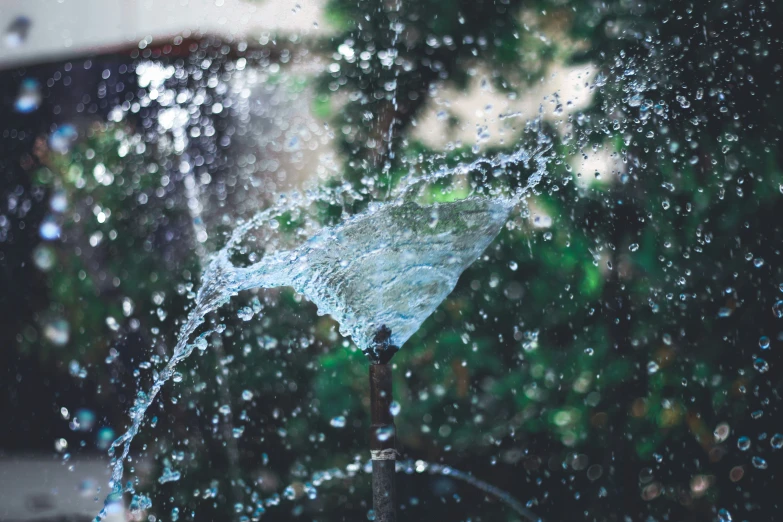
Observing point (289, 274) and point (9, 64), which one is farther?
point (9, 64)

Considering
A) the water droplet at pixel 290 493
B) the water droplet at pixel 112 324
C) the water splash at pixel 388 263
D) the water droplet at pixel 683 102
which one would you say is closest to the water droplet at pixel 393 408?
the water splash at pixel 388 263

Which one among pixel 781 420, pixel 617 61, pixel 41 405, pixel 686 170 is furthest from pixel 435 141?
pixel 41 405

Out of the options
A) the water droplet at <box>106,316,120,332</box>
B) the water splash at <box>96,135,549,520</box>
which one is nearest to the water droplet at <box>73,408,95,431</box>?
the water droplet at <box>106,316,120,332</box>

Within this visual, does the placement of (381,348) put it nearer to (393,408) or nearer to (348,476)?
(393,408)

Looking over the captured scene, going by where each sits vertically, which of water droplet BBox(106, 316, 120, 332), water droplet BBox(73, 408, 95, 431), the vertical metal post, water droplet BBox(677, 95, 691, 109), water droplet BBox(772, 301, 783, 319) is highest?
water droplet BBox(106, 316, 120, 332)

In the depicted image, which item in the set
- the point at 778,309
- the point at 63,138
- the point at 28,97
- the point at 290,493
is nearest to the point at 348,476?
the point at 290,493

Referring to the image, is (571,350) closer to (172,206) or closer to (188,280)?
(188,280)

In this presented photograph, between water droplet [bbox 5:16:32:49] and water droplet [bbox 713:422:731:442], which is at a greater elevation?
water droplet [bbox 5:16:32:49]

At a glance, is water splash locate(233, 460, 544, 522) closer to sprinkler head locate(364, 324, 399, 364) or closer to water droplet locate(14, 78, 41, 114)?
sprinkler head locate(364, 324, 399, 364)
